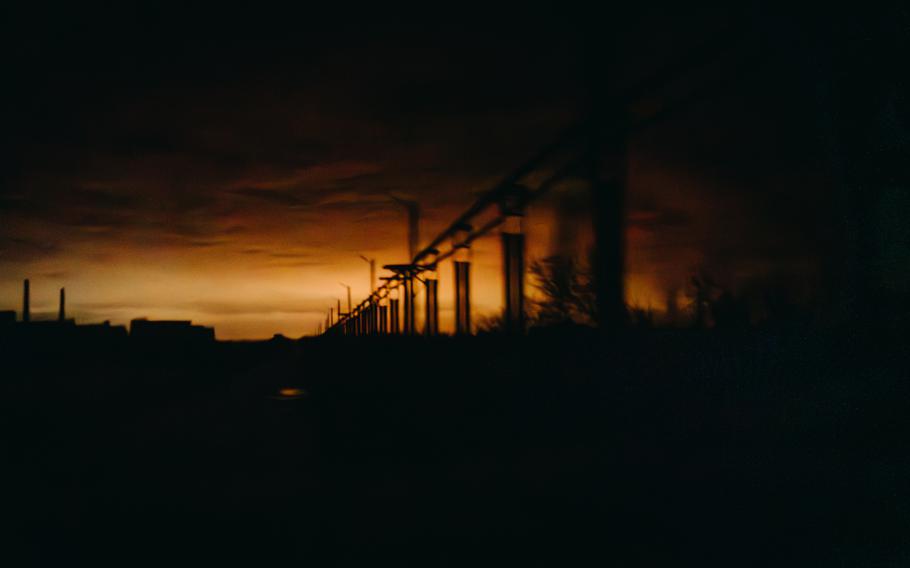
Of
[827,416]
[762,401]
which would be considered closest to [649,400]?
[762,401]

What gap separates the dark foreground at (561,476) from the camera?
428 cm

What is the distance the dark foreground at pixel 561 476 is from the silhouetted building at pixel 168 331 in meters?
83.7

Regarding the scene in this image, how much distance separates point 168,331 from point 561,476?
99265mm

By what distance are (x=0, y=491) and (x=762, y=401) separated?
5.62m

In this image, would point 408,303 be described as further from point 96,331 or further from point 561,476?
point 96,331

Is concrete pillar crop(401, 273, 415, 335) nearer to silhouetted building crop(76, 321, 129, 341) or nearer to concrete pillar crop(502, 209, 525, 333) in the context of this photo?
concrete pillar crop(502, 209, 525, 333)

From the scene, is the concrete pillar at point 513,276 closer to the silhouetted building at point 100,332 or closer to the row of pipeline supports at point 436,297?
the row of pipeline supports at point 436,297

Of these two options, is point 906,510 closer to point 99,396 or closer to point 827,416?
point 827,416

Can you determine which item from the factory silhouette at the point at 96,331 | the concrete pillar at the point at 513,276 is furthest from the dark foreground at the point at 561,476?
the factory silhouette at the point at 96,331

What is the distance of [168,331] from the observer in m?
98.3

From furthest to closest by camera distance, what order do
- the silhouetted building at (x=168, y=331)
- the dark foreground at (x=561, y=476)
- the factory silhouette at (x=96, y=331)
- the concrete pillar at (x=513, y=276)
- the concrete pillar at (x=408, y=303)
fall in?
the silhouetted building at (x=168, y=331) < the factory silhouette at (x=96, y=331) < the concrete pillar at (x=408, y=303) < the concrete pillar at (x=513, y=276) < the dark foreground at (x=561, y=476)

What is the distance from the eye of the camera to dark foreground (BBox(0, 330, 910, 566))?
4277 millimetres

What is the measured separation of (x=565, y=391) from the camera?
8359mm

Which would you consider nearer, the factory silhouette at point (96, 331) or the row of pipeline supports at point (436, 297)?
the row of pipeline supports at point (436, 297)
